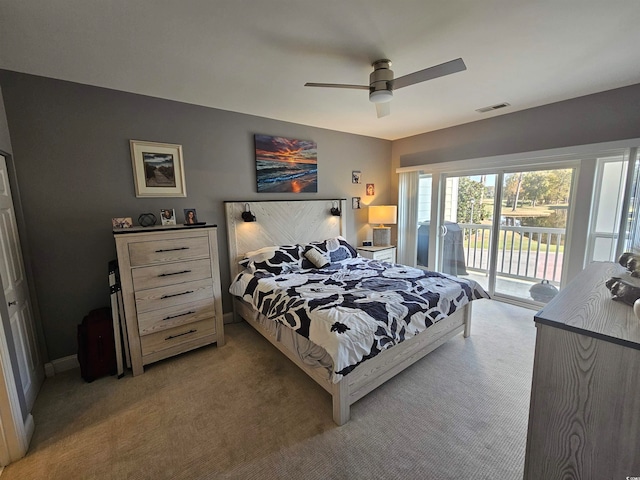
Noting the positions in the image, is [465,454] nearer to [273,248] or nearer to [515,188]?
[273,248]

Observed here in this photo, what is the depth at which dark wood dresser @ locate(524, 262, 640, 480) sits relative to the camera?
90 centimetres

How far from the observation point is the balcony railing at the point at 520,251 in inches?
139

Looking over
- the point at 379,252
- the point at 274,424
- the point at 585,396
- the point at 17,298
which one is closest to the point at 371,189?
the point at 379,252

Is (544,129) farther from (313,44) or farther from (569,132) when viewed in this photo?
(313,44)

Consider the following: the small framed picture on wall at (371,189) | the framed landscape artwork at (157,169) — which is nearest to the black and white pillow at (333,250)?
the small framed picture on wall at (371,189)

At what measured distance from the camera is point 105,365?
7.56ft

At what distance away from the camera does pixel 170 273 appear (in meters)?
2.46

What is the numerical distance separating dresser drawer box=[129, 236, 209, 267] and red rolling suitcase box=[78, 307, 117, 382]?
608mm

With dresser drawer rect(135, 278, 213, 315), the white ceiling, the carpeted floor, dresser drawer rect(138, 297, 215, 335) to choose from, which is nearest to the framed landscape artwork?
the white ceiling

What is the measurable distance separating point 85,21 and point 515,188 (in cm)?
460

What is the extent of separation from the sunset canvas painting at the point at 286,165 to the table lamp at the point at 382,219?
1.21m

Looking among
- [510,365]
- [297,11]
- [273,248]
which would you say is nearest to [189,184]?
[273,248]

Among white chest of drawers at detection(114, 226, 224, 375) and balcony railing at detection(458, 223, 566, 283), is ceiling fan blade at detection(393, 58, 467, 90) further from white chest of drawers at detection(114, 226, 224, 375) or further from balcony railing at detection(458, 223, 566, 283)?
balcony railing at detection(458, 223, 566, 283)

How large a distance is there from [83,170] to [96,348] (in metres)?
1.58
